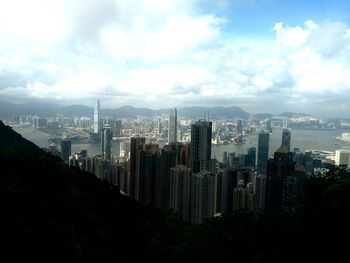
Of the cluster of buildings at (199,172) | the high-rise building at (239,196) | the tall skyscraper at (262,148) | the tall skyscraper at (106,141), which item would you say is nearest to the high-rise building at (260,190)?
the cluster of buildings at (199,172)

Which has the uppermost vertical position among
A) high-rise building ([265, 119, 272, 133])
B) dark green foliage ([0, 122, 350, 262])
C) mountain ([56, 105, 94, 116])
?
mountain ([56, 105, 94, 116])

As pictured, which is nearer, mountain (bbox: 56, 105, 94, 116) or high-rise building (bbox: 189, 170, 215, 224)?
high-rise building (bbox: 189, 170, 215, 224)

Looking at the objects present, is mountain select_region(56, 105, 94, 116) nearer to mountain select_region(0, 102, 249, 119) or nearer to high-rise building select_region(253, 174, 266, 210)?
mountain select_region(0, 102, 249, 119)

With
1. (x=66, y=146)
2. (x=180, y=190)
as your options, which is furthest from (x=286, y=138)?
(x=66, y=146)

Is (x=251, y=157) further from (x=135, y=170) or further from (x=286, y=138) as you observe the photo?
(x=135, y=170)

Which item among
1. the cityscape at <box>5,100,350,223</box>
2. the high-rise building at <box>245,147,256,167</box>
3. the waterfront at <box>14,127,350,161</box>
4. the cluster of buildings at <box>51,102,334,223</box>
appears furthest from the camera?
the high-rise building at <box>245,147,256,167</box>

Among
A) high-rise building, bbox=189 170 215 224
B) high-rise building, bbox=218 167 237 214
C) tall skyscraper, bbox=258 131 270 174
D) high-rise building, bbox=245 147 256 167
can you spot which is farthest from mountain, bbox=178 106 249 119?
high-rise building, bbox=189 170 215 224
